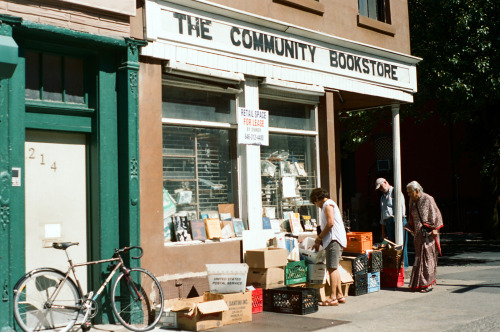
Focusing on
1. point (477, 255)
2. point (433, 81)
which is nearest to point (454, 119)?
point (433, 81)

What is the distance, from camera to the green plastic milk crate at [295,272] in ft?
31.2

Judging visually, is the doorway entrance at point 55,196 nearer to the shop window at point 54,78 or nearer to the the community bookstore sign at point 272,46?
the shop window at point 54,78

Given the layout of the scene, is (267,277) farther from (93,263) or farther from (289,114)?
(289,114)

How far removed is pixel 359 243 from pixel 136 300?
176 inches

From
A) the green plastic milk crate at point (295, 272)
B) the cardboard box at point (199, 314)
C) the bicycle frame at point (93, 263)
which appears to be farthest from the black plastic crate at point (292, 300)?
the bicycle frame at point (93, 263)

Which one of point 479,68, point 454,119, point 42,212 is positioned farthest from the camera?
point 454,119

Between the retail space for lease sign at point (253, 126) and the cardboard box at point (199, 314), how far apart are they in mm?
2958

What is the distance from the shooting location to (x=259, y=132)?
33.7 feet

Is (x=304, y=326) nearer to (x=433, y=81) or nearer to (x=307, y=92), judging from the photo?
(x=307, y=92)

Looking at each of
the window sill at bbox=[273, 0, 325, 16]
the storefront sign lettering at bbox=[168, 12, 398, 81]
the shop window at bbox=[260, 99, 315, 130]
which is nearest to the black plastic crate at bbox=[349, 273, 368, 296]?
the shop window at bbox=[260, 99, 315, 130]

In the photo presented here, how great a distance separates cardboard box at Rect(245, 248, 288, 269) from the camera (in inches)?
363

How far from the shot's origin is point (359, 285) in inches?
413

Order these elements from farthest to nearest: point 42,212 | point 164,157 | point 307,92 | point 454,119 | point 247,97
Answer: point 454,119
point 307,92
point 247,97
point 164,157
point 42,212

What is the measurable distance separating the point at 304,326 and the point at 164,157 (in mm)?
3062
